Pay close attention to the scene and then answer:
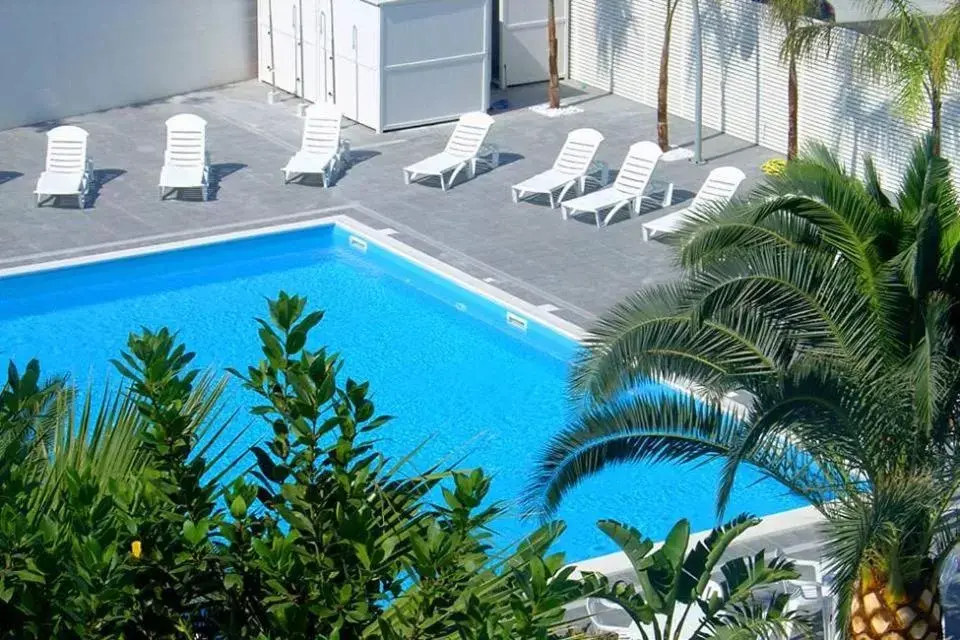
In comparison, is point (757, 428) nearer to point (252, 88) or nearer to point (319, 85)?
point (319, 85)

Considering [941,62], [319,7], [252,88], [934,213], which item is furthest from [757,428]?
[252,88]

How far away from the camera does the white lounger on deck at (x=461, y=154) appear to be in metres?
19.2

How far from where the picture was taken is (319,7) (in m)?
21.6

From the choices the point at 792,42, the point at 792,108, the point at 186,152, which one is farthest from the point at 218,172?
the point at 792,42

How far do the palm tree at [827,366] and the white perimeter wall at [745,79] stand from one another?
7.84m

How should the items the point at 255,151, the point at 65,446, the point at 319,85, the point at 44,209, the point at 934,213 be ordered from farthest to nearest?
the point at 319,85, the point at 255,151, the point at 44,209, the point at 934,213, the point at 65,446

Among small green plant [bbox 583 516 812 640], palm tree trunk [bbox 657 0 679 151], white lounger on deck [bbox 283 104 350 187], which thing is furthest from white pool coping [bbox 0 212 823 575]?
small green plant [bbox 583 516 812 640]

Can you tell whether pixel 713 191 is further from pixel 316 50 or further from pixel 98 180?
pixel 98 180

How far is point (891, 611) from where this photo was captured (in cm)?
880

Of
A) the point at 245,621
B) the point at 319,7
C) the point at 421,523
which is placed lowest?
the point at 319,7

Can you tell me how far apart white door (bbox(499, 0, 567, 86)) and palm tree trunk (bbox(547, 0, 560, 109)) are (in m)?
0.55

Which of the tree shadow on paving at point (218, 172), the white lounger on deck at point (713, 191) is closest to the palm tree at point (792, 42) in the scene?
the white lounger on deck at point (713, 191)

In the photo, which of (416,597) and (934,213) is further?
(934,213)

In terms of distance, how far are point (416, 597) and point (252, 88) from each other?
19612 mm
